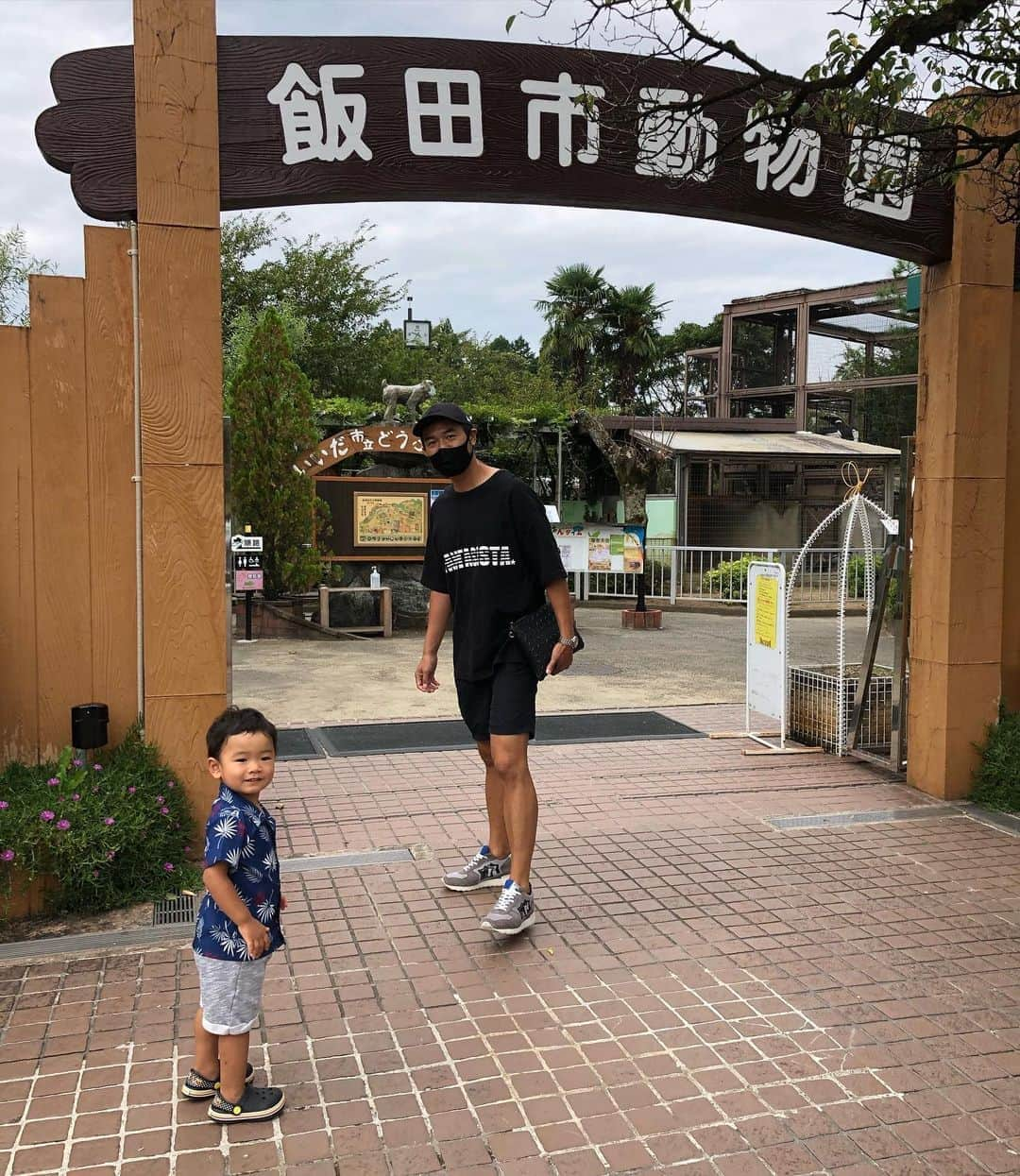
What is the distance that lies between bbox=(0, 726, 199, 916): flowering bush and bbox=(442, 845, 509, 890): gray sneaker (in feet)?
3.45

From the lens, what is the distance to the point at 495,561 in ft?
13.2

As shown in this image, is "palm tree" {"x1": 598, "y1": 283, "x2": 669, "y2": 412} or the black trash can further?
"palm tree" {"x1": 598, "y1": 283, "x2": 669, "y2": 412}

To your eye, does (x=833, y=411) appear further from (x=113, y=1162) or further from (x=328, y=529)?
(x=113, y=1162)

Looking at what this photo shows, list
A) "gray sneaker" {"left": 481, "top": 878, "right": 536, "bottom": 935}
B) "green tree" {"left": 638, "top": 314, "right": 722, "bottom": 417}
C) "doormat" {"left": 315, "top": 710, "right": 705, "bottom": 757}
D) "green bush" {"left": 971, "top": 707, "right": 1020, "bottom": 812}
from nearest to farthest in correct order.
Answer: "gray sneaker" {"left": 481, "top": 878, "right": 536, "bottom": 935} < "green bush" {"left": 971, "top": 707, "right": 1020, "bottom": 812} < "doormat" {"left": 315, "top": 710, "right": 705, "bottom": 757} < "green tree" {"left": 638, "top": 314, "right": 722, "bottom": 417}

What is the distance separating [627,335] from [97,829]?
29.5 m

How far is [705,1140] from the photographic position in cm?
266

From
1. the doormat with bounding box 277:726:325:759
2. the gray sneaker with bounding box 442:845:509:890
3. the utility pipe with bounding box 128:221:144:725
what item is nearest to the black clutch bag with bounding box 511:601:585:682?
the gray sneaker with bounding box 442:845:509:890

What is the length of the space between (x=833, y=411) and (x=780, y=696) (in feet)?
91.8

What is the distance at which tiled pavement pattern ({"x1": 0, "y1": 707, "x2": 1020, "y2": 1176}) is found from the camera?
263 centimetres

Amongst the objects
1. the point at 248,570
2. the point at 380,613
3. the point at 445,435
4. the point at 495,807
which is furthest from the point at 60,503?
the point at 380,613

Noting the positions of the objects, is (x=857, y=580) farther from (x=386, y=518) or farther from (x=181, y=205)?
(x=181, y=205)

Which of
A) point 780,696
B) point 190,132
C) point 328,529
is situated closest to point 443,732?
point 780,696

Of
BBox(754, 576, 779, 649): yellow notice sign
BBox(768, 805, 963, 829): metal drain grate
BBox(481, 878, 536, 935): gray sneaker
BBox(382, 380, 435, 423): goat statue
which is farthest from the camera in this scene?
BBox(382, 380, 435, 423): goat statue

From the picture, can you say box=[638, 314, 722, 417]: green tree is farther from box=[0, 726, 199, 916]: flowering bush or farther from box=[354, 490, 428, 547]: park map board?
box=[0, 726, 199, 916]: flowering bush
